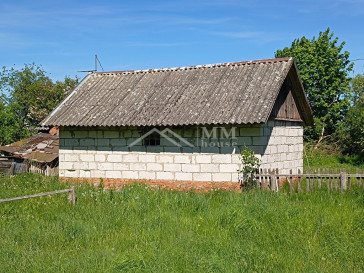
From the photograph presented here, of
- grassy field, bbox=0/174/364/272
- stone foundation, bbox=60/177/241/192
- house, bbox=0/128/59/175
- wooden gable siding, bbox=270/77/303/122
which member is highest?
wooden gable siding, bbox=270/77/303/122

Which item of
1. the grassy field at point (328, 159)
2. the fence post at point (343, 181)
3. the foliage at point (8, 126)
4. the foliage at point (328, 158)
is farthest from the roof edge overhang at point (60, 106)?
the grassy field at point (328, 159)

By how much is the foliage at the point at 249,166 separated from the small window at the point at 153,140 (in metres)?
3.26

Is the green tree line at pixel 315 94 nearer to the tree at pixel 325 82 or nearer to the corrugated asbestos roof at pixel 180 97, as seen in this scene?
the tree at pixel 325 82

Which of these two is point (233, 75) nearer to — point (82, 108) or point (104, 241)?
point (82, 108)

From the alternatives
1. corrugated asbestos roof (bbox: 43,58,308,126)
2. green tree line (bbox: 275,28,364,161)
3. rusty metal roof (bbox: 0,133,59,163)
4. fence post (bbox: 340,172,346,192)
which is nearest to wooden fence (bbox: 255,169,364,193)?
fence post (bbox: 340,172,346,192)

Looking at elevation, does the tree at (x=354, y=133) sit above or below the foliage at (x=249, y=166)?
above

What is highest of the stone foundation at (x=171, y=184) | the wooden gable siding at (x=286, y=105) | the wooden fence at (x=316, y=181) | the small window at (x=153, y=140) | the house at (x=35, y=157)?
the wooden gable siding at (x=286, y=105)

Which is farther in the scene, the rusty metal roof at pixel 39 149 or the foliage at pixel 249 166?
the rusty metal roof at pixel 39 149

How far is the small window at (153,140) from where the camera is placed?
1503 centimetres

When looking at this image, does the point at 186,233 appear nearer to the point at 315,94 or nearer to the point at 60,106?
the point at 60,106

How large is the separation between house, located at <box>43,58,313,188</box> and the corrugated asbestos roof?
37 millimetres

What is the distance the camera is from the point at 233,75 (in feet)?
52.4

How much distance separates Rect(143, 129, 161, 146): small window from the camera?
49.3 feet

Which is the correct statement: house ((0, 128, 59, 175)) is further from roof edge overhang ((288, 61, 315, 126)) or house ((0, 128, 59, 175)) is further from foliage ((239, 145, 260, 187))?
roof edge overhang ((288, 61, 315, 126))
